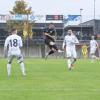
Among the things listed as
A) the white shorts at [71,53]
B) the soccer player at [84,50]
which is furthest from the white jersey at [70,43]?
the soccer player at [84,50]

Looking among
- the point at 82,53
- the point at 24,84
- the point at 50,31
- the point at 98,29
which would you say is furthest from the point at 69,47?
the point at 98,29

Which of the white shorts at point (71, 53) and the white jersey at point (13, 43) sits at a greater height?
the white jersey at point (13, 43)

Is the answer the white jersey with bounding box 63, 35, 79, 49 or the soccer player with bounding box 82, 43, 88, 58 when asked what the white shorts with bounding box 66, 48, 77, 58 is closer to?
the white jersey with bounding box 63, 35, 79, 49

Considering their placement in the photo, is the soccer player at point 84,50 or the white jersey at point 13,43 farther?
the soccer player at point 84,50

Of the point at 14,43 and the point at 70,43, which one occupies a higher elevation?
the point at 14,43

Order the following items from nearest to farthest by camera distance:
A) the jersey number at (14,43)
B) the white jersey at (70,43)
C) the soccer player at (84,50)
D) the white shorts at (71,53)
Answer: the jersey number at (14,43), the white shorts at (71,53), the white jersey at (70,43), the soccer player at (84,50)

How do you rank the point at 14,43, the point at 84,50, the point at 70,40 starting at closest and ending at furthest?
the point at 14,43, the point at 70,40, the point at 84,50

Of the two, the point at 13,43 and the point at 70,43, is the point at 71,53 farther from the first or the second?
the point at 13,43

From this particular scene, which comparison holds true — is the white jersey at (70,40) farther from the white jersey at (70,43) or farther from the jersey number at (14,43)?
the jersey number at (14,43)

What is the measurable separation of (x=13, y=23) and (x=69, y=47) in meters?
47.9

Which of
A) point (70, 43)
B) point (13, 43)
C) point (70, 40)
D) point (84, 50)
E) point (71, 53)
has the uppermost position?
point (13, 43)

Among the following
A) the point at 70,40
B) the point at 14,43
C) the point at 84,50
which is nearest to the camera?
the point at 14,43

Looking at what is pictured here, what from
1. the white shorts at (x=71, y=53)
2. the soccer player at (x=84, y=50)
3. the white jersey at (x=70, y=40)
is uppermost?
the white jersey at (x=70, y=40)

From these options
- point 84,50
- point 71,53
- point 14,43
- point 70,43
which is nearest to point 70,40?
point 70,43
